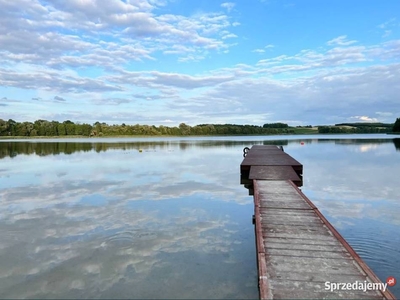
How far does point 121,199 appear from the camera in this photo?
9.83m

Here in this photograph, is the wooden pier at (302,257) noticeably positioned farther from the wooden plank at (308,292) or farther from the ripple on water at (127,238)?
the ripple on water at (127,238)

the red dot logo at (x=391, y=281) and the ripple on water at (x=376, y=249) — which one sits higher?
the ripple on water at (x=376, y=249)

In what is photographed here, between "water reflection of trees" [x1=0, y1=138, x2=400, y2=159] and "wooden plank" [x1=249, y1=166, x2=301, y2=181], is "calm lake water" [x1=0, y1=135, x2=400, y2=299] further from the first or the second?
"water reflection of trees" [x1=0, y1=138, x2=400, y2=159]

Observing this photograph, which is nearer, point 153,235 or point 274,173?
point 153,235

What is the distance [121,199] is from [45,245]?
3861 millimetres

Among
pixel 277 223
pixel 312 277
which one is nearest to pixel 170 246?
pixel 277 223

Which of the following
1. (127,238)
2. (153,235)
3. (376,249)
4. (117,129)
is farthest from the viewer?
(117,129)

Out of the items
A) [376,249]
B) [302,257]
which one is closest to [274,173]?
[376,249]

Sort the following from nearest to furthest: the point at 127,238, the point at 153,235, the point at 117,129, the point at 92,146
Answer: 1. the point at 127,238
2. the point at 153,235
3. the point at 92,146
4. the point at 117,129

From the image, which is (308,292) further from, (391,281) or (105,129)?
(105,129)

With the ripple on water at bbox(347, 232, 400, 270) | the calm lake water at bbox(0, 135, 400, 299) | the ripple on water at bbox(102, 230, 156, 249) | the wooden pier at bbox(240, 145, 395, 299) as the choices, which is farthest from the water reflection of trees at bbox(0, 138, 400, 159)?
the ripple on water at bbox(347, 232, 400, 270)

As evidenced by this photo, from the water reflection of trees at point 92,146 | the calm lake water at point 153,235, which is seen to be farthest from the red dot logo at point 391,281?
the water reflection of trees at point 92,146

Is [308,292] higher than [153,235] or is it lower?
higher

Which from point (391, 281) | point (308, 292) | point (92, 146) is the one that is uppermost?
point (92, 146)
